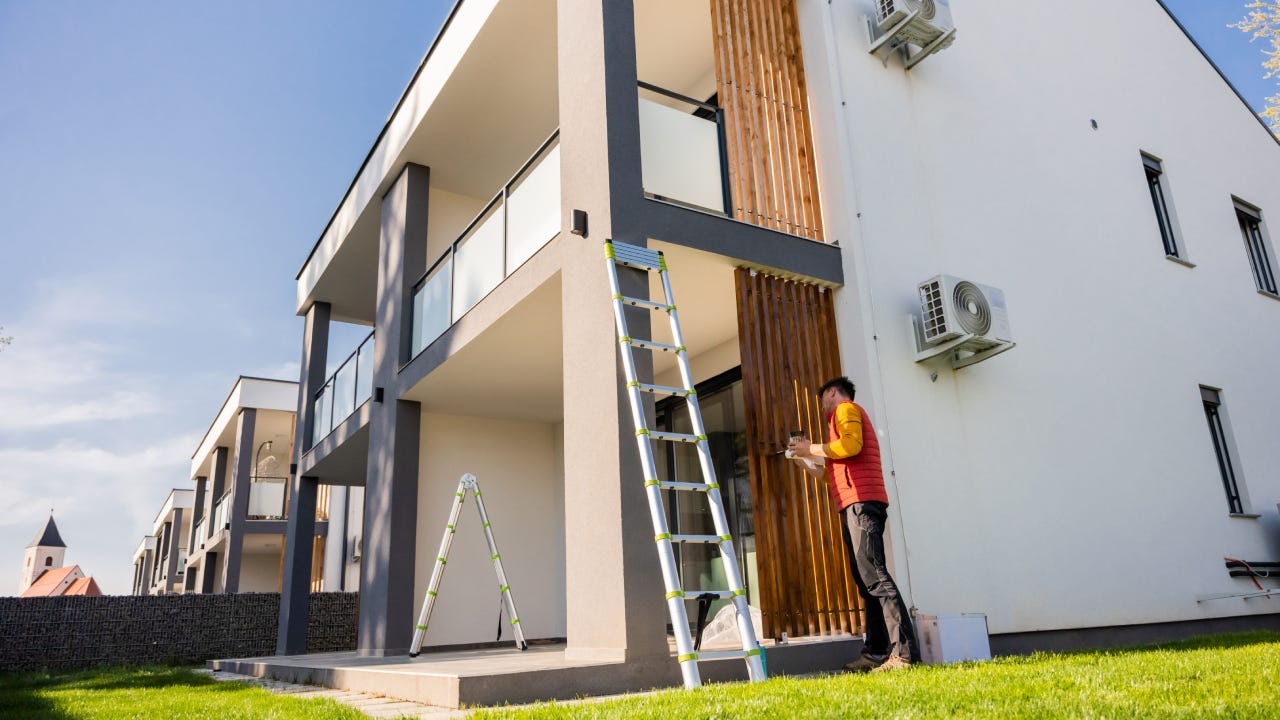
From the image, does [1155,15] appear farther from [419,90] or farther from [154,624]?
[154,624]

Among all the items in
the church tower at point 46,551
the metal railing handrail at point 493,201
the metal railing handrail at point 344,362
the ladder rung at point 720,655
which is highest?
the church tower at point 46,551

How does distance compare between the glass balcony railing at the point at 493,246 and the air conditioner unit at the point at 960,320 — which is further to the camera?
the glass balcony railing at the point at 493,246

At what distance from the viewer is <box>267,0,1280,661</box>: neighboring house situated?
5.45 m

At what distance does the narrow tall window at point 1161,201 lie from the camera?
9078 millimetres

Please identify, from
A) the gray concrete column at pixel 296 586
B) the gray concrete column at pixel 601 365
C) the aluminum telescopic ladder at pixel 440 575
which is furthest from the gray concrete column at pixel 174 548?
the gray concrete column at pixel 601 365

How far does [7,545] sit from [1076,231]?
110352 millimetres

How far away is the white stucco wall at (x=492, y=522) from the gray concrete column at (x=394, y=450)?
0.39m

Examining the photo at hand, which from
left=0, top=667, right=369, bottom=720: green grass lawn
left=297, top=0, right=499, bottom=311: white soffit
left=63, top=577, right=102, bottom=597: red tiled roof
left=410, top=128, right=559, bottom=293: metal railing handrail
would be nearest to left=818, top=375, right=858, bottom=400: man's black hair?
left=410, top=128, right=559, bottom=293: metal railing handrail

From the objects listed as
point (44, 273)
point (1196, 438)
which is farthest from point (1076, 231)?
point (44, 273)

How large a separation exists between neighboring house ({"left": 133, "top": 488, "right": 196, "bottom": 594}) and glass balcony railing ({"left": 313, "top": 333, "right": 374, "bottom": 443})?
1810 centimetres

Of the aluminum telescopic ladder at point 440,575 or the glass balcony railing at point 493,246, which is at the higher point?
the glass balcony railing at point 493,246

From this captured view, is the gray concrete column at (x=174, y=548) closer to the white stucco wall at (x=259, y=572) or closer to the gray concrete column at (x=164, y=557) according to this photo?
the gray concrete column at (x=164, y=557)

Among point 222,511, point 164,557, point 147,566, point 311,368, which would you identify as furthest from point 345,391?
point 147,566

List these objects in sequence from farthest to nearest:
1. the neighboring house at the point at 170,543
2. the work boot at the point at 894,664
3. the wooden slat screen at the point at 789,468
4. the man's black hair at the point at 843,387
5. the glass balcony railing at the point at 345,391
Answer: the neighboring house at the point at 170,543, the glass balcony railing at the point at 345,391, the wooden slat screen at the point at 789,468, the man's black hair at the point at 843,387, the work boot at the point at 894,664
